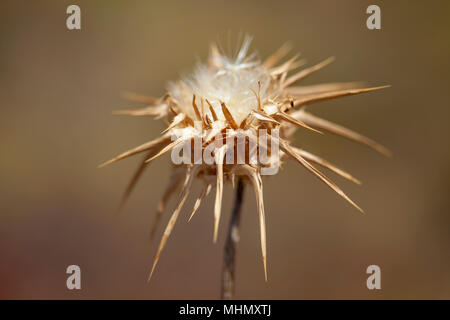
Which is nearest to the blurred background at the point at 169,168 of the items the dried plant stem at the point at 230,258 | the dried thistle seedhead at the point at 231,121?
the dried plant stem at the point at 230,258

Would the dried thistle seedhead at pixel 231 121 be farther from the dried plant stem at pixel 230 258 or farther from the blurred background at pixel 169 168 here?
the blurred background at pixel 169 168

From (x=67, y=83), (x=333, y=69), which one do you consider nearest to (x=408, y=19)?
(x=333, y=69)

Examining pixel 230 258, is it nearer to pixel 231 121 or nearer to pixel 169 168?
pixel 231 121

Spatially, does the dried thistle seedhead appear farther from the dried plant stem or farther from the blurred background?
the blurred background

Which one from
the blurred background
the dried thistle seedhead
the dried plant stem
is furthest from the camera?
the blurred background

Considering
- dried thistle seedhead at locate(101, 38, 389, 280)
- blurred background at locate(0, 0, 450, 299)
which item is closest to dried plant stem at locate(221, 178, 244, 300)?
dried thistle seedhead at locate(101, 38, 389, 280)

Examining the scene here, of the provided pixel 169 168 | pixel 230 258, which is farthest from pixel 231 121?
pixel 169 168
